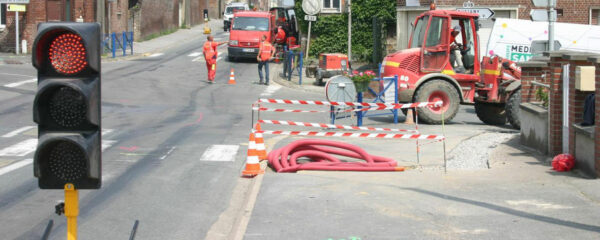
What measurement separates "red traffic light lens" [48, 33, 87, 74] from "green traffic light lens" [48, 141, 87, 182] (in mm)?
499

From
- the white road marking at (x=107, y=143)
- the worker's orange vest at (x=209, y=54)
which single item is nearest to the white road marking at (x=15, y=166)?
the white road marking at (x=107, y=143)

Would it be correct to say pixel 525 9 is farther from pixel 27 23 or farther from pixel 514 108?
pixel 27 23


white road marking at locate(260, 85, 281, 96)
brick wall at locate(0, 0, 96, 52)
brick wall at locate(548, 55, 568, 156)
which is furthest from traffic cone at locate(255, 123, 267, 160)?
brick wall at locate(0, 0, 96, 52)

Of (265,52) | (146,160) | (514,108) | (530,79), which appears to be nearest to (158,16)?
(265,52)

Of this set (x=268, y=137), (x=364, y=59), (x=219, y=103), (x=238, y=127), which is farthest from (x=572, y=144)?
(x=364, y=59)

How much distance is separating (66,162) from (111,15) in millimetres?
43024

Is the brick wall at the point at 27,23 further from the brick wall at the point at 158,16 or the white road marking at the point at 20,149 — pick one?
the white road marking at the point at 20,149

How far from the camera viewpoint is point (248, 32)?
37781 mm

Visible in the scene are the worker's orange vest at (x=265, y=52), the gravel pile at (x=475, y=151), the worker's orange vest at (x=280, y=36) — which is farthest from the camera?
the worker's orange vest at (x=280, y=36)

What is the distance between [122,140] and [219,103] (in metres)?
7.98

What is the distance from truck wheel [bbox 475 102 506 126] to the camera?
19672 millimetres

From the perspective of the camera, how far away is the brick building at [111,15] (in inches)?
1515

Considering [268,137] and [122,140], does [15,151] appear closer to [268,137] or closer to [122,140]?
[122,140]

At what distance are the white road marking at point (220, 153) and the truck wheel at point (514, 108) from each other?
21.7 ft
